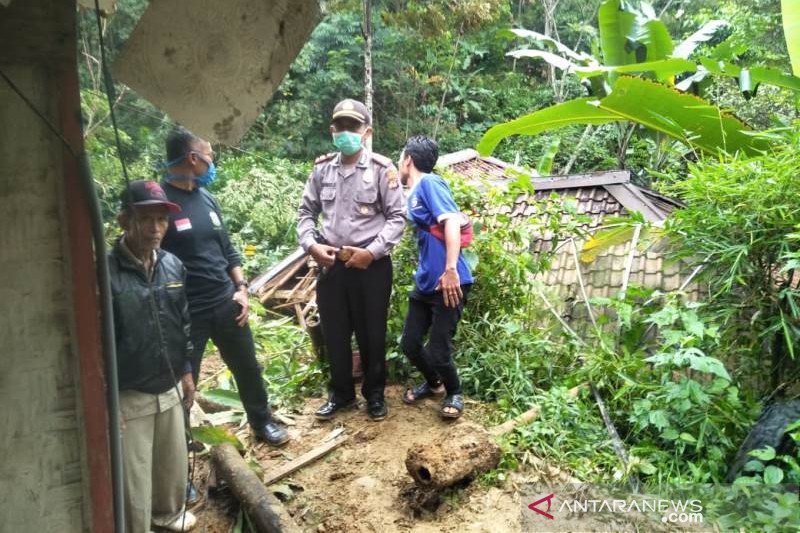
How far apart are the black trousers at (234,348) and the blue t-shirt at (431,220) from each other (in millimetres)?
1081

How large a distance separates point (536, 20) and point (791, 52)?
15564 millimetres

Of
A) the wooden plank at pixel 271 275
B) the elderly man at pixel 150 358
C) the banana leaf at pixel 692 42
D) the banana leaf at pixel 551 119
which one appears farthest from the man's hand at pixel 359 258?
the banana leaf at pixel 692 42

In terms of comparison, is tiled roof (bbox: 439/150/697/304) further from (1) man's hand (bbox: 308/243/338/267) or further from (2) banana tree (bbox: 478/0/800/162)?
(1) man's hand (bbox: 308/243/338/267)

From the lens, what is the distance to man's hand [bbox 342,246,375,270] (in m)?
3.31

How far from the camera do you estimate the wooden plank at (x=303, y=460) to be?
310 cm

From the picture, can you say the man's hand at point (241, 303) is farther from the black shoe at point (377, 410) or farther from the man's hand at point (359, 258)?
the black shoe at point (377, 410)

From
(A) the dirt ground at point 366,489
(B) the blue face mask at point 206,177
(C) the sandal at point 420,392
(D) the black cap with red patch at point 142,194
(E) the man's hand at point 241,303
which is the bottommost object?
(A) the dirt ground at point 366,489

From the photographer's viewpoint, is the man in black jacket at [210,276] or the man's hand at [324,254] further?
the man's hand at [324,254]

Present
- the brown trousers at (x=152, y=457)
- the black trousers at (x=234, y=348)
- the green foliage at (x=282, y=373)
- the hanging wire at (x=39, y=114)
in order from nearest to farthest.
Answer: the hanging wire at (x=39, y=114)
the brown trousers at (x=152, y=457)
the black trousers at (x=234, y=348)
the green foliage at (x=282, y=373)

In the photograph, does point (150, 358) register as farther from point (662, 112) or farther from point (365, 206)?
point (662, 112)

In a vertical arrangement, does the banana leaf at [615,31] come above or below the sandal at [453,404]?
above

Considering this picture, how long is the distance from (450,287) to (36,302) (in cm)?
225

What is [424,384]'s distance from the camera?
388cm

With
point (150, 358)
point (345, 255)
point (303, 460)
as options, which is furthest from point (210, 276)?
point (303, 460)
